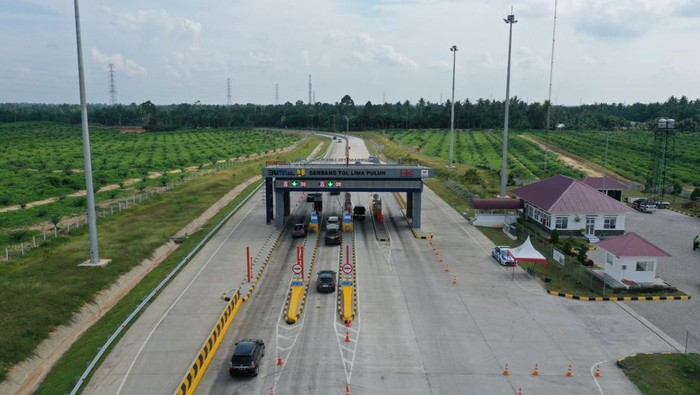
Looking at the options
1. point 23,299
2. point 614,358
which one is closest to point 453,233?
point 614,358

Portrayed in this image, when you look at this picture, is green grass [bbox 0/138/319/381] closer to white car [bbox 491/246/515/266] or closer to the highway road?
the highway road

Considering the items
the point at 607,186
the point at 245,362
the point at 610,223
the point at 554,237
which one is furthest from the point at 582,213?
the point at 245,362

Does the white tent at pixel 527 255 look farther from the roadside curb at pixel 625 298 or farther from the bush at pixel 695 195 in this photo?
the bush at pixel 695 195

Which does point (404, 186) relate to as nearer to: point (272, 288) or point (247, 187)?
point (272, 288)

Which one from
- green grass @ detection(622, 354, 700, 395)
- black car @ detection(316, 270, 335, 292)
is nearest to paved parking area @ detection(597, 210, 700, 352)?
green grass @ detection(622, 354, 700, 395)

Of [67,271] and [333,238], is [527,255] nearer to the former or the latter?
[333,238]

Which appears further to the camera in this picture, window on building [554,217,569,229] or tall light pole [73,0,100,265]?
window on building [554,217,569,229]

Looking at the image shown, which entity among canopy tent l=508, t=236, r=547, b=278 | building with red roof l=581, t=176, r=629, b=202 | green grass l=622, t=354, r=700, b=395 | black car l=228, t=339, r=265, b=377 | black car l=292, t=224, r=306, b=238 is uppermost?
building with red roof l=581, t=176, r=629, b=202

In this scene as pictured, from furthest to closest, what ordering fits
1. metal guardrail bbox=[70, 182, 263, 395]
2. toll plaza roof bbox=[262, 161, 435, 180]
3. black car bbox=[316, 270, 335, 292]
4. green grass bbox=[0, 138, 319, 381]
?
toll plaza roof bbox=[262, 161, 435, 180] → black car bbox=[316, 270, 335, 292] → green grass bbox=[0, 138, 319, 381] → metal guardrail bbox=[70, 182, 263, 395]
